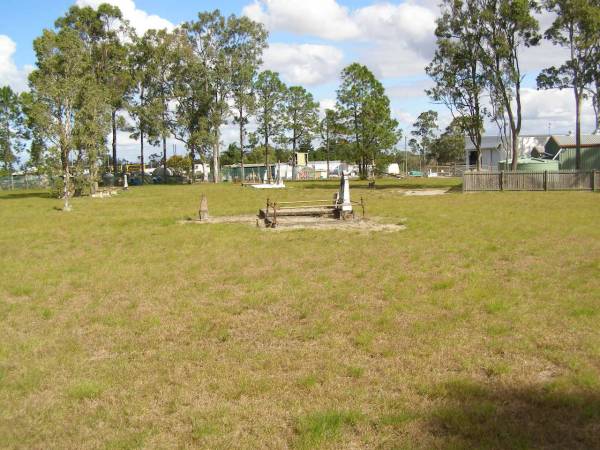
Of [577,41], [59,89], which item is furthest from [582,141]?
[59,89]

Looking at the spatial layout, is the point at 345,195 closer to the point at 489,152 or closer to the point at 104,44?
the point at 104,44

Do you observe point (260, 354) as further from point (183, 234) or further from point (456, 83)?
point (456, 83)

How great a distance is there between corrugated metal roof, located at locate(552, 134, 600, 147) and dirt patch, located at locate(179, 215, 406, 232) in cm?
2962

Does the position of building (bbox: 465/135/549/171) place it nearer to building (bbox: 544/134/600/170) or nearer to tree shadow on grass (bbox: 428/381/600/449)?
building (bbox: 544/134/600/170)

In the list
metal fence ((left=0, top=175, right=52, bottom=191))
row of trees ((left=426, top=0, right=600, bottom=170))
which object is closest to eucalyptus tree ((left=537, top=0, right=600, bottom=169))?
row of trees ((left=426, top=0, right=600, bottom=170))

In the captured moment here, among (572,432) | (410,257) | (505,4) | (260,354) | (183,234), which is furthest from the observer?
(505,4)

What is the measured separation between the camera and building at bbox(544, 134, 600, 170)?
38688 mm

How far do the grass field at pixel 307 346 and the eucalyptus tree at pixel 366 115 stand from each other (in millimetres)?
38122

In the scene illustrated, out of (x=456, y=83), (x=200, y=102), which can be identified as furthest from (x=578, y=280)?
(x=200, y=102)

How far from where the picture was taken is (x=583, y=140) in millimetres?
44031

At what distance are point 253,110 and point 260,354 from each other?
56953mm

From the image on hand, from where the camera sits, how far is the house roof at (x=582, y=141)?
41.4 metres

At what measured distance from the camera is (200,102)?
59.4 m

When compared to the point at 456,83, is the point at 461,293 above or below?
below
